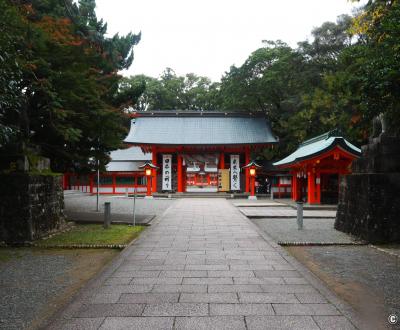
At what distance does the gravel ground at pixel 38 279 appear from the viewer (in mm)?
4328

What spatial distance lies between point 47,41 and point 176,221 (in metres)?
6.86

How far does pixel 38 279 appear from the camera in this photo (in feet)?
19.3

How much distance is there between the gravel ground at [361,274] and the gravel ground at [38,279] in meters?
3.62

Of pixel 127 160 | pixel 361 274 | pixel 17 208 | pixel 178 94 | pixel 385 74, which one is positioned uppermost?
pixel 178 94

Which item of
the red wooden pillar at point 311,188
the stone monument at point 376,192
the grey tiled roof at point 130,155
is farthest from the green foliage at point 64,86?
the grey tiled roof at point 130,155

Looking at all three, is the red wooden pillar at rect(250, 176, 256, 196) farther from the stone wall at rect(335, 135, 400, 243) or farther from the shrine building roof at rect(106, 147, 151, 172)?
the stone wall at rect(335, 135, 400, 243)

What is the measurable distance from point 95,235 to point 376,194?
7017 millimetres

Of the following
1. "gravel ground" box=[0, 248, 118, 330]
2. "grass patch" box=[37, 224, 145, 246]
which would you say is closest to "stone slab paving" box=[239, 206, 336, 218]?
"grass patch" box=[37, 224, 145, 246]

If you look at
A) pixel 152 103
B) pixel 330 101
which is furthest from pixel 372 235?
pixel 152 103

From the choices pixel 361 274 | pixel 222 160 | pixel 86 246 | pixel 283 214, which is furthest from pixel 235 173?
pixel 361 274

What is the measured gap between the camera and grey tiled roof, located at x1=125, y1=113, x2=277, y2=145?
31250 millimetres

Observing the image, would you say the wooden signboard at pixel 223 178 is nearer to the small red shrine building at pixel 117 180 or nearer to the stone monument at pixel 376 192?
the small red shrine building at pixel 117 180

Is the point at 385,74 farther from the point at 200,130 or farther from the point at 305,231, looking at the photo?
the point at 200,130

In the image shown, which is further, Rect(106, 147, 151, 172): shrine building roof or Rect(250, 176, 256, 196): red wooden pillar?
Rect(106, 147, 151, 172): shrine building roof
